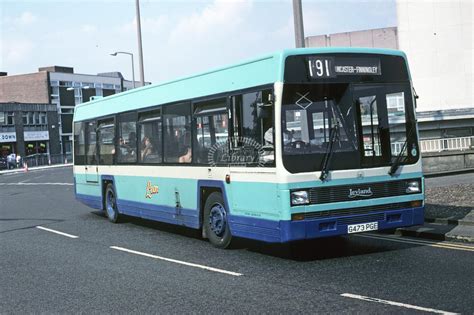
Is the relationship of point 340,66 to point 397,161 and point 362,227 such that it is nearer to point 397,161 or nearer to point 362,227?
point 397,161

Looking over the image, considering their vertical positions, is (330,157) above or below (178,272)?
above

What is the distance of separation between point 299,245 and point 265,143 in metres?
2.35

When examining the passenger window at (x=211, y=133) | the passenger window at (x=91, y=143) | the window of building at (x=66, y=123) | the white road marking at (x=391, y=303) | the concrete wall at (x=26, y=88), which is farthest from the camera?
the window of building at (x=66, y=123)

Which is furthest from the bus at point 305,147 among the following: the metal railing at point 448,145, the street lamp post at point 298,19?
the metal railing at point 448,145

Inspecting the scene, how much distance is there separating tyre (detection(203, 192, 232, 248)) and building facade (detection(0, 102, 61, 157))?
70675 mm

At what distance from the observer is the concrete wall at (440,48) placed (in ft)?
191

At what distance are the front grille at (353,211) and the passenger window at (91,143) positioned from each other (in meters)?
8.80

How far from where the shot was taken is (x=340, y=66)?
8.87 meters

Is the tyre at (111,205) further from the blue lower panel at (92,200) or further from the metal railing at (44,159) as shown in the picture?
the metal railing at (44,159)

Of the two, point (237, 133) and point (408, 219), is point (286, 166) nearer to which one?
point (237, 133)

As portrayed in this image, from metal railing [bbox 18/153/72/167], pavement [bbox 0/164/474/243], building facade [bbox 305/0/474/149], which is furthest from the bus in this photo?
metal railing [bbox 18/153/72/167]

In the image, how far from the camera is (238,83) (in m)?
9.47

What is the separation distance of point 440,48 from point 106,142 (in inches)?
1970

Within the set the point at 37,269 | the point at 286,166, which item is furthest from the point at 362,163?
the point at 37,269
